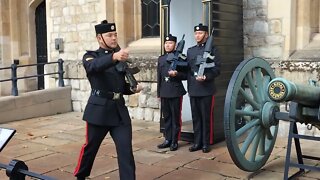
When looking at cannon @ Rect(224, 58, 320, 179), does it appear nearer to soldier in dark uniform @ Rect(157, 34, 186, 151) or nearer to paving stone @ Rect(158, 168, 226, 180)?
paving stone @ Rect(158, 168, 226, 180)

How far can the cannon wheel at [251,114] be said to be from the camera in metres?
3.91

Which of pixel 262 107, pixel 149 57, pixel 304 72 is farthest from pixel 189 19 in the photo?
pixel 262 107

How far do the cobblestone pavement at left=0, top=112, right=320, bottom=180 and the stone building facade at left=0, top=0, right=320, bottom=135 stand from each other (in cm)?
107

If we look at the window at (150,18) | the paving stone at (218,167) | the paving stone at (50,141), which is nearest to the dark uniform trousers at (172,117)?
the paving stone at (218,167)

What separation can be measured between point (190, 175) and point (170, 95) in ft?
4.56

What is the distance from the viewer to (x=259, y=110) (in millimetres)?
4148

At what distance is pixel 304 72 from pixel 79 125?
3961mm

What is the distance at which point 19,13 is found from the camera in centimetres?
1202

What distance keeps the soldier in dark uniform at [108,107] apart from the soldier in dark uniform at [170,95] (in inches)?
73.3

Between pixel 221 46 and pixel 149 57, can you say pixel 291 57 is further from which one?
pixel 149 57

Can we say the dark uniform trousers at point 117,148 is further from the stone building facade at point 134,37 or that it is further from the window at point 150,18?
the window at point 150,18

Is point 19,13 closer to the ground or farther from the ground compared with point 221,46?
farther from the ground

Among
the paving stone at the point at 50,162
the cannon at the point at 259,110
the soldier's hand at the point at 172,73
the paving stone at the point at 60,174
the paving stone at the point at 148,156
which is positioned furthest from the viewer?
the soldier's hand at the point at 172,73

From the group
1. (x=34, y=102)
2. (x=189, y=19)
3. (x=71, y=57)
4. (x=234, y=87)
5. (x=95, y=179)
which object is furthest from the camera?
(x=71, y=57)
